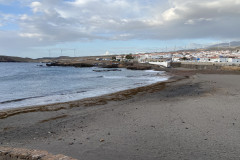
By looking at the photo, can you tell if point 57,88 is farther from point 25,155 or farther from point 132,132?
point 25,155

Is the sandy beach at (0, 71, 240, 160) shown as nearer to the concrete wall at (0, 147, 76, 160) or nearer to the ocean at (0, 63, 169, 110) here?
the concrete wall at (0, 147, 76, 160)

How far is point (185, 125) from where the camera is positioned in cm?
789

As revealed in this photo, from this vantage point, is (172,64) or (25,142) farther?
(172,64)

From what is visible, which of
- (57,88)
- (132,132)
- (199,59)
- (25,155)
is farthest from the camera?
(199,59)

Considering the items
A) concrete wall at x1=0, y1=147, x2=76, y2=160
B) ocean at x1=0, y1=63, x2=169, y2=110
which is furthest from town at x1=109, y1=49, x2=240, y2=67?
concrete wall at x1=0, y1=147, x2=76, y2=160

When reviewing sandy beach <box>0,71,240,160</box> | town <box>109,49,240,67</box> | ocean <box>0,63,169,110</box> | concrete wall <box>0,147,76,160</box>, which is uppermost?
town <box>109,49,240,67</box>

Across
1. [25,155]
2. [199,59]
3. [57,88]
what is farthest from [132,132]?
[199,59]

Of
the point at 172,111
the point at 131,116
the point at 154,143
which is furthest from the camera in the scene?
the point at 172,111

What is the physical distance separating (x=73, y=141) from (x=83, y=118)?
3.16 meters

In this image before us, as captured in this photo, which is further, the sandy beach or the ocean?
the ocean

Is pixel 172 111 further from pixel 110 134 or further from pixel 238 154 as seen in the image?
pixel 238 154

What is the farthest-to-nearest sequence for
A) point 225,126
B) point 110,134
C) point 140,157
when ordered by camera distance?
point 225,126
point 110,134
point 140,157

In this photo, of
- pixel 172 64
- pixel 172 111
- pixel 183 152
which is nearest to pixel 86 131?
pixel 183 152

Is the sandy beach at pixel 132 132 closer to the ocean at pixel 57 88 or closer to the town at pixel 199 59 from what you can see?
the ocean at pixel 57 88
